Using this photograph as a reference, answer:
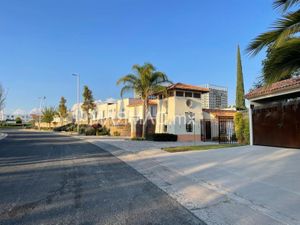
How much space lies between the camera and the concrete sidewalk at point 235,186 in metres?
5.05

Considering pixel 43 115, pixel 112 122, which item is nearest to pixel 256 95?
pixel 112 122

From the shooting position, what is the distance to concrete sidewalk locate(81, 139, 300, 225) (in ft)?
16.6

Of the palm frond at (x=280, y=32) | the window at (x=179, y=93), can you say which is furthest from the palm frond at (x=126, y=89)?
the palm frond at (x=280, y=32)

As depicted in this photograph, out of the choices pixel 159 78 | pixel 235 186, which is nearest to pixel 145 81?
pixel 159 78

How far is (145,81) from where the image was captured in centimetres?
2692

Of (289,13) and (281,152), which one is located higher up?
(289,13)

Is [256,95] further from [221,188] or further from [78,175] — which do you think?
[78,175]

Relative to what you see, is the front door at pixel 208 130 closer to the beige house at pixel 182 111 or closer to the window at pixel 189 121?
the beige house at pixel 182 111

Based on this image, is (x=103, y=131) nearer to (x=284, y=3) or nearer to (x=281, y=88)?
(x=281, y=88)

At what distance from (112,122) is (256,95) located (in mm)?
28933

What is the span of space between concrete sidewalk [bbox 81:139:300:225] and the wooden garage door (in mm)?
2113

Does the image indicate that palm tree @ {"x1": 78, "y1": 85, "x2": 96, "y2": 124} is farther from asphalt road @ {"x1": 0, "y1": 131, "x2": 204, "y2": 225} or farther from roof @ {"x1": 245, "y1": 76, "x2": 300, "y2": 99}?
asphalt road @ {"x1": 0, "y1": 131, "x2": 204, "y2": 225}

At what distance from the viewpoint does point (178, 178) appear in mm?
8641

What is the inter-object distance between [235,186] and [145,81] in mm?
20522
